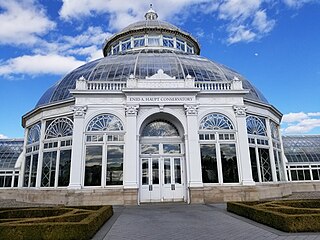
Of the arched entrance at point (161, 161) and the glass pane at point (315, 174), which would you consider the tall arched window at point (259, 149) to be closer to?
the arched entrance at point (161, 161)

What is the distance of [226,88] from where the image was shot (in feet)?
69.6

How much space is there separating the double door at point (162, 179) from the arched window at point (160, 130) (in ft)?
7.00

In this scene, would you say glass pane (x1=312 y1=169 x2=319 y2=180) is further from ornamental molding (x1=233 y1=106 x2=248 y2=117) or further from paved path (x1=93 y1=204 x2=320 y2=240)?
paved path (x1=93 y1=204 x2=320 y2=240)

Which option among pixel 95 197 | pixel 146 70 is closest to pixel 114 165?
pixel 95 197

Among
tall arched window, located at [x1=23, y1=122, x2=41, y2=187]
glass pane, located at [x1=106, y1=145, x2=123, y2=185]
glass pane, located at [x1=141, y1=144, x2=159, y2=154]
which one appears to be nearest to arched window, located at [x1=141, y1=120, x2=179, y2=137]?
glass pane, located at [x1=141, y1=144, x2=159, y2=154]

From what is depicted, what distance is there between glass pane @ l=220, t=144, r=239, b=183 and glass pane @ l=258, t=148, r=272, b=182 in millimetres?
2993

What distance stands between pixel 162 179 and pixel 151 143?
3.14 meters

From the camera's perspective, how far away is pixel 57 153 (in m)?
19.8

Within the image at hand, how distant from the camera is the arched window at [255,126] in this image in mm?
21083

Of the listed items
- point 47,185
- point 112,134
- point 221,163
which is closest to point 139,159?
point 112,134

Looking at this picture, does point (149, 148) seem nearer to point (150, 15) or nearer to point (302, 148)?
point (302, 148)

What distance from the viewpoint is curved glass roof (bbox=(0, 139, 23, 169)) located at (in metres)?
28.7

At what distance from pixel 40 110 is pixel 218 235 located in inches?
781

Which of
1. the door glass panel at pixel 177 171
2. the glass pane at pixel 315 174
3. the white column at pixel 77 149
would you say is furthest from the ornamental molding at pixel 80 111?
the glass pane at pixel 315 174
